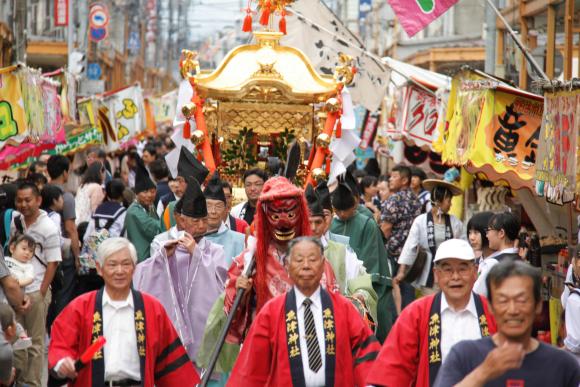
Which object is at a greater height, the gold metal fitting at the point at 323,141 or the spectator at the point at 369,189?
the gold metal fitting at the point at 323,141

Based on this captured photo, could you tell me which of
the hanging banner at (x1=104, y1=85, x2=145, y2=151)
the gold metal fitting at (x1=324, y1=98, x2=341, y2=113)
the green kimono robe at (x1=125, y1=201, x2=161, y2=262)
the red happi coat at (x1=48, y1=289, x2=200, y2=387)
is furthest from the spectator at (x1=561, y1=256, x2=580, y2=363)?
the hanging banner at (x1=104, y1=85, x2=145, y2=151)

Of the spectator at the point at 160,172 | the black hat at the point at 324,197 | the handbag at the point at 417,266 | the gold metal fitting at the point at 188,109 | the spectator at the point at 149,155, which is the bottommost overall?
the handbag at the point at 417,266

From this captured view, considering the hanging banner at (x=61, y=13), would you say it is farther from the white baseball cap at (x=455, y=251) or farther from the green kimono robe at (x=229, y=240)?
the white baseball cap at (x=455, y=251)

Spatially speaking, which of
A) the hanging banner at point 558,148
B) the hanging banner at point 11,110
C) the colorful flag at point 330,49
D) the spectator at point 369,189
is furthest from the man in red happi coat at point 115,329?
the colorful flag at point 330,49

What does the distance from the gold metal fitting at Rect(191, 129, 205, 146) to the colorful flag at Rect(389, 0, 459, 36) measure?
8.58 ft

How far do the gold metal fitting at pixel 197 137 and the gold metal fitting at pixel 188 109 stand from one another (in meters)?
0.27

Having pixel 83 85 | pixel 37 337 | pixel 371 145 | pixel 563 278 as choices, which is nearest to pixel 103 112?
pixel 371 145

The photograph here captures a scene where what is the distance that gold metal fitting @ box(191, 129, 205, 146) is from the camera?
12930mm

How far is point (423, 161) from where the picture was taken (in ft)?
61.4

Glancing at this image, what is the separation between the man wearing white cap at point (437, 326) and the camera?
221 inches

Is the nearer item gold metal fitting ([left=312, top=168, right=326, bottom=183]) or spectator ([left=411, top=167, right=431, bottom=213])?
gold metal fitting ([left=312, top=168, right=326, bottom=183])

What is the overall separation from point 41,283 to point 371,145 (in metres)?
15.3

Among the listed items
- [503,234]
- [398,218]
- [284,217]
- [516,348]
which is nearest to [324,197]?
[503,234]

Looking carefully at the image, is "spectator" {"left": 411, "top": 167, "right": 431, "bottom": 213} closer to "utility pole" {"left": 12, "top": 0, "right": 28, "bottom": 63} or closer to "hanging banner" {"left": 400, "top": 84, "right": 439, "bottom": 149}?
"hanging banner" {"left": 400, "top": 84, "right": 439, "bottom": 149}
